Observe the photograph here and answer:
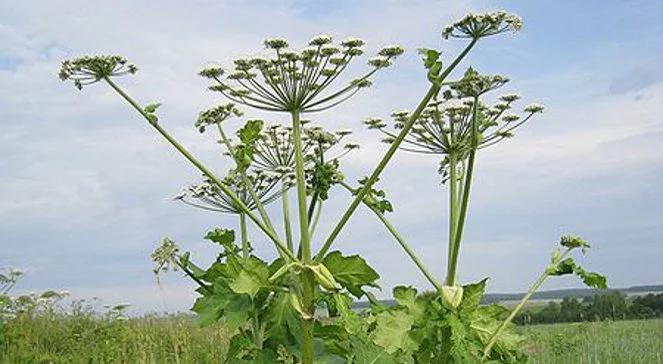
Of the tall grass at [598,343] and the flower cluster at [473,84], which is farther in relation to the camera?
the tall grass at [598,343]

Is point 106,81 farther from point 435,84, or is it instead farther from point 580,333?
point 580,333

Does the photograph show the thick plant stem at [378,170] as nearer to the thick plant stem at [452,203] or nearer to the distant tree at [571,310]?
the thick plant stem at [452,203]

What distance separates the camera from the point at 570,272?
4.36 metres

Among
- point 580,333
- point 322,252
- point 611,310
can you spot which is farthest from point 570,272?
point 611,310

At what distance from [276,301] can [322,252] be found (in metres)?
0.41

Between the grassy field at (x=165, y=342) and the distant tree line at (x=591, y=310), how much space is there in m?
0.60

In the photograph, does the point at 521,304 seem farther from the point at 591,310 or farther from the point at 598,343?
the point at 591,310

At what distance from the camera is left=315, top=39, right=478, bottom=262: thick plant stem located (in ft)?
10.6

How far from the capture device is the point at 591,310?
45.3 ft

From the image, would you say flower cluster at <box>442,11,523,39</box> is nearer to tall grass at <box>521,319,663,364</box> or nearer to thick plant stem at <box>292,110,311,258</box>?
thick plant stem at <box>292,110,311,258</box>

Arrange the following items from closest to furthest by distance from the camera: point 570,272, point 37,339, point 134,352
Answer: point 570,272, point 134,352, point 37,339

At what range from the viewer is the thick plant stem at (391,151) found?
127 inches

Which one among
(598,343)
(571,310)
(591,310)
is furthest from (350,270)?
(571,310)

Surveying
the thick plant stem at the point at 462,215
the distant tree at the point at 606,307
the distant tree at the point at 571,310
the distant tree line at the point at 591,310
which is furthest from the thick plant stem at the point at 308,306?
the distant tree at the point at 571,310
